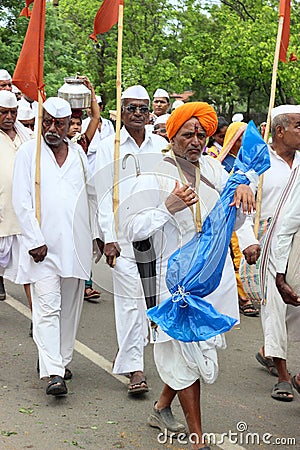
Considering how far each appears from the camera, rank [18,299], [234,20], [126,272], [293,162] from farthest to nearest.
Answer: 1. [234,20]
2. [18,299]
3. [293,162]
4. [126,272]

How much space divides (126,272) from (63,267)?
46 cm

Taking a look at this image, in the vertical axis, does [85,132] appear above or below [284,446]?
above

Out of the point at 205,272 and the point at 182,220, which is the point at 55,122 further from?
the point at 205,272

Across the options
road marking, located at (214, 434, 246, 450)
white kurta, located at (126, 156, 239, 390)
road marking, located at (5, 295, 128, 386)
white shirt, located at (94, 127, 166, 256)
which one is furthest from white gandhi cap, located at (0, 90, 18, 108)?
road marking, located at (214, 434, 246, 450)

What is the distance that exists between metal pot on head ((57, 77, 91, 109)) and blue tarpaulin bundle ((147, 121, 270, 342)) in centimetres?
344

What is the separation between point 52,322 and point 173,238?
120 centimetres

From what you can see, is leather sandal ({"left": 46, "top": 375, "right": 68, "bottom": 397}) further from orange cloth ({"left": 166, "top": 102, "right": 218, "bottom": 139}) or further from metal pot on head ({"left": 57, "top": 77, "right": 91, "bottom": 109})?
metal pot on head ({"left": 57, "top": 77, "right": 91, "bottom": 109})

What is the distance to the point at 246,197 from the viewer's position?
5.11 m

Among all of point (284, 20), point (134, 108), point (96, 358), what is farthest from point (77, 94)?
point (96, 358)

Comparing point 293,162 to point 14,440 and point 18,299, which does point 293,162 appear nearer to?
point 14,440

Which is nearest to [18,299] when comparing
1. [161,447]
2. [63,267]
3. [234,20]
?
[63,267]

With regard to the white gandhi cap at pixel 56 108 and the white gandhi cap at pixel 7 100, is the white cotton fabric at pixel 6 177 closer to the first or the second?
the white gandhi cap at pixel 7 100

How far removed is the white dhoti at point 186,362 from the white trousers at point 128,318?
1.04 m

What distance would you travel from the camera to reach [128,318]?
6.45 meters
